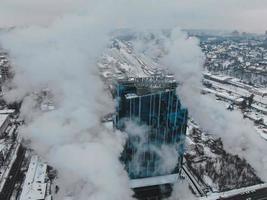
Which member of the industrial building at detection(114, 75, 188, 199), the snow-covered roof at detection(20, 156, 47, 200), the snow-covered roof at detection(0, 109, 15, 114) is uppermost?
the industrial building at detection(114, 75, 188, 199)

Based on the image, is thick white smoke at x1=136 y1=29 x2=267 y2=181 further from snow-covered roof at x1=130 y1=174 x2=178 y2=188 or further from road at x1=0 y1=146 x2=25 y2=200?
road at x1=0 y1=146 x2=25 y2=200

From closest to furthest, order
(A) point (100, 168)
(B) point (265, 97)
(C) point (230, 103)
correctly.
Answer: (A) point (100, 168), (C) point (230, 103), (B) point (265, 97)

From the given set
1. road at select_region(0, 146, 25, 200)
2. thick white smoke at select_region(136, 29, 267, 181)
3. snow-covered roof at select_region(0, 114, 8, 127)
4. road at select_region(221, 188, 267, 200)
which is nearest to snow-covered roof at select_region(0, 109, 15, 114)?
snow-covered roof at select_region(0, 114, 8, 127)

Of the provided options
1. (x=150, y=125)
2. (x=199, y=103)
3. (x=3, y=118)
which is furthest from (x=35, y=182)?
(x=199, y=103)

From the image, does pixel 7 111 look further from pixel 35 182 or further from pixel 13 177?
pixel 35 182

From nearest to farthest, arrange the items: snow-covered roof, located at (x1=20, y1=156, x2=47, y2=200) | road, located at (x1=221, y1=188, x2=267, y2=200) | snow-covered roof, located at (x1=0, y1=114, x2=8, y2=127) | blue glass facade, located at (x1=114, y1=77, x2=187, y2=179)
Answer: blue glass facade, located at (x1=114, y1=77, x2=187, y2=179), snow-covered roof, located at (x1=20, y1=156, x2=47, y2=200), road, located at (x1=221, y1=188, x2=267, y2=200), snow-covered roof, located at (x1=0, y1=114, x2=8, y2=127)

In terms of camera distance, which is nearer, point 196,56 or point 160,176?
point 160,176

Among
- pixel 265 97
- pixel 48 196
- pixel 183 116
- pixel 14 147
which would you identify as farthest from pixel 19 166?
pixel 265 97

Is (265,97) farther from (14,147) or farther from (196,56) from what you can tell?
(14,147)
